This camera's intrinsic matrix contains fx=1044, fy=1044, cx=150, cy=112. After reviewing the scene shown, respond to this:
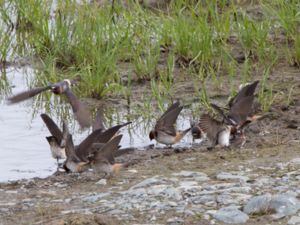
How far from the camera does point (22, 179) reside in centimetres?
827

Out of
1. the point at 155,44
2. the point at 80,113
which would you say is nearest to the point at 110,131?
the point at 80,113

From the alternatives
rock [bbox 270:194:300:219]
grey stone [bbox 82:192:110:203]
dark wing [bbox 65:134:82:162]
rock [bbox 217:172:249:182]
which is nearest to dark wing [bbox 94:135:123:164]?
dark wing [bbox 65:134:82:162]

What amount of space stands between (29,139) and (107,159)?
1.71 m

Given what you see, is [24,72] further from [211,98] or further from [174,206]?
[174,206]

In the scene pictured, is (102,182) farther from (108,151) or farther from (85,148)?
(85,148)

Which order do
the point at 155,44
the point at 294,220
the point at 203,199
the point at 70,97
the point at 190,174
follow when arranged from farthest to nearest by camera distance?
the point at 155,44
the point at 70,97
the point at 190,174
the point at 203,199
the point at 294,220

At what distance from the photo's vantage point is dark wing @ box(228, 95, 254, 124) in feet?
30.2

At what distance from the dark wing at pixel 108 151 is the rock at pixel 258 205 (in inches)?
68.0

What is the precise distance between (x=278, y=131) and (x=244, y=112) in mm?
380

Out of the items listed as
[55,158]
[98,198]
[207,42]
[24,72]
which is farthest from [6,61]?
[98,198]

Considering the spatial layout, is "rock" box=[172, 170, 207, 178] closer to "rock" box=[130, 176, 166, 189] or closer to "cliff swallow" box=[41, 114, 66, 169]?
"rock" box=[130, 176, 166, 189]

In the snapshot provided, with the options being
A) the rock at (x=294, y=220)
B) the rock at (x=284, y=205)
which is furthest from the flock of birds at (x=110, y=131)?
the rock at (x=294, y=220)

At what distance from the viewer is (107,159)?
8047 millimetres

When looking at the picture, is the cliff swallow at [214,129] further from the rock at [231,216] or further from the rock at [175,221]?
the rock at [175,221]
